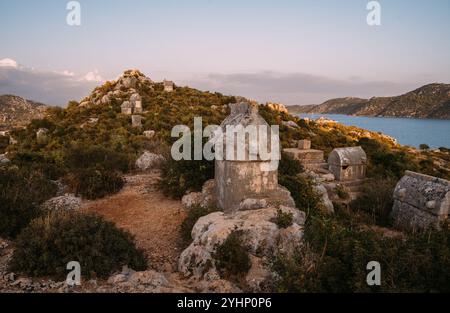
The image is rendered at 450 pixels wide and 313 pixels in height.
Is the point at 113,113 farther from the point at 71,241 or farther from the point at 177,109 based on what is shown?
the point at 71,241

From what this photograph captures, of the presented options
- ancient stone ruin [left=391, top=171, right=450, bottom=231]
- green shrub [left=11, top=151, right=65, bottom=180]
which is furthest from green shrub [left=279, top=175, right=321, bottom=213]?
green shrub [left=11, top=151, right=65, bottom=180]

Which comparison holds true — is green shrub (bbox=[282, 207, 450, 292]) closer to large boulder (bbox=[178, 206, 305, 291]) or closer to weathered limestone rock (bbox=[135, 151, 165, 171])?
large boulder (bbox=[178, 206, 305, 291])

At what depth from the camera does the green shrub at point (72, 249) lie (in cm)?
461

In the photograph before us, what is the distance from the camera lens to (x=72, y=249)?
4.81 m

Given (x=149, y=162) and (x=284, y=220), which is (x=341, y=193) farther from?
(x=284, y=220)

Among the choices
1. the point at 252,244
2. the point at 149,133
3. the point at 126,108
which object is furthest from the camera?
the point at 126,108

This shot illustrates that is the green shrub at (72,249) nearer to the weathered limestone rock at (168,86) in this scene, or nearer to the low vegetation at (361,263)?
the low vegetation at (361,263)

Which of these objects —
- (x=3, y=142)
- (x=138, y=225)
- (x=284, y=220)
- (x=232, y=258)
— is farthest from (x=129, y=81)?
(x=232, y=258)

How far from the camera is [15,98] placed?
71062 millimetres

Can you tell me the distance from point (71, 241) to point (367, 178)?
42.4 ft

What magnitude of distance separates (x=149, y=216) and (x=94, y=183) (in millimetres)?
2299

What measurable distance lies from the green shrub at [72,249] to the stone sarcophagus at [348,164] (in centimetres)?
1058

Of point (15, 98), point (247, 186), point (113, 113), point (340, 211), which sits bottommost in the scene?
point (340, 211)
